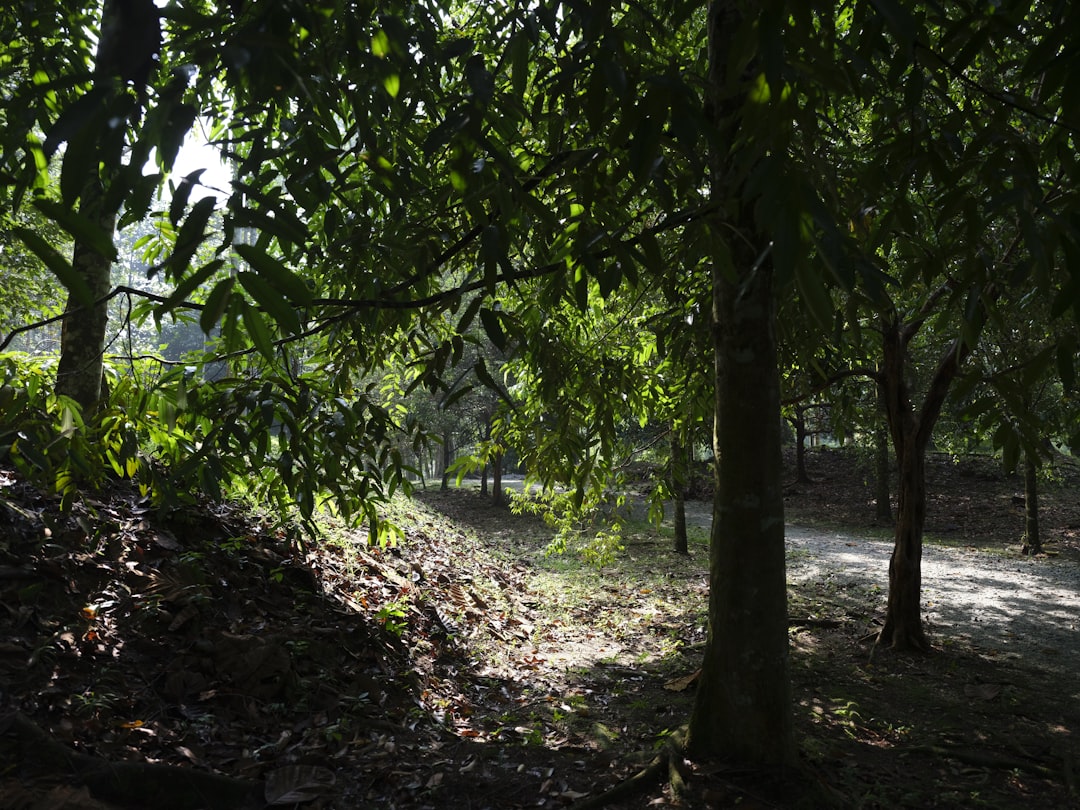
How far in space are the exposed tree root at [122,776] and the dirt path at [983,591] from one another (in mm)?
6660

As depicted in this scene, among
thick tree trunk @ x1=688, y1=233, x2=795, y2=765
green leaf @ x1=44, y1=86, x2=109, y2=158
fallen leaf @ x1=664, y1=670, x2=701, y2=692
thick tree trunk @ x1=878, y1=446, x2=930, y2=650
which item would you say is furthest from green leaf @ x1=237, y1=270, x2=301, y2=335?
thick tree trunk @ x1=878, y1=446, x2=930, y2=650

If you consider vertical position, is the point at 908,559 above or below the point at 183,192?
below

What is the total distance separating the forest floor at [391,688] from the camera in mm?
3340

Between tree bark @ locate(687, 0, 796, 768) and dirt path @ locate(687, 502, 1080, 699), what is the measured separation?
435cm

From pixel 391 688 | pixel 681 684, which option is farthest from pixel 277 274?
pixel 681 684

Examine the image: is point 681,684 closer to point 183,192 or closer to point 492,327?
point 492,327

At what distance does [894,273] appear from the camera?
655cm

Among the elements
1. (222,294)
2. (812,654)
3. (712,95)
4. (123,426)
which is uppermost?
(712,95)

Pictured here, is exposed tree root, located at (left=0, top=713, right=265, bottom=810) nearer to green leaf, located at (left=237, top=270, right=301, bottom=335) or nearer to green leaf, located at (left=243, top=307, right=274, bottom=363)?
green leaf, located at (left=243, top=307, right=274, bottom=363)

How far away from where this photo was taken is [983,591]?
10477 mm

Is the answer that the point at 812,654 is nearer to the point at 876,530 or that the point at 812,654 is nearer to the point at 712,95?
the point at 712,95

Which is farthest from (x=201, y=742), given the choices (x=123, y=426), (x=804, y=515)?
(x=804, y=515)

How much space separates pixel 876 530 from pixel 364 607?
52.0 ft

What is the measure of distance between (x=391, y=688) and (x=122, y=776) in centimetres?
229
